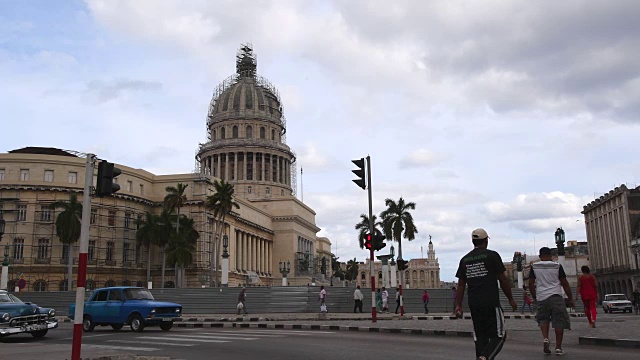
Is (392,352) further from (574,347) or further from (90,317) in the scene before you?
(90,317)

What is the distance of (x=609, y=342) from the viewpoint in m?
12.3

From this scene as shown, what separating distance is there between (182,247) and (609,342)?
54568 mm

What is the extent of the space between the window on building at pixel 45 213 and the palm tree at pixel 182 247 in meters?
12.6

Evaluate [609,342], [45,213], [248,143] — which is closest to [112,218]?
[45,213]

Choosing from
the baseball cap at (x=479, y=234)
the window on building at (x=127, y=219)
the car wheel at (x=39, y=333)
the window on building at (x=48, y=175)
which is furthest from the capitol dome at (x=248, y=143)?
the baseball cap at (x=479, y=234)

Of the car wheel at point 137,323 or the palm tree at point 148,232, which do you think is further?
the palm tree at point 148,232

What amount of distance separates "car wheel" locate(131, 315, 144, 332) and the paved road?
2.81 m

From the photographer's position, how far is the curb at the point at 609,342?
11.9 meters

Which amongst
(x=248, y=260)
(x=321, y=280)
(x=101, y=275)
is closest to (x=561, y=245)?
(x=101, y=275)

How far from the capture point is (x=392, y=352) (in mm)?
11812

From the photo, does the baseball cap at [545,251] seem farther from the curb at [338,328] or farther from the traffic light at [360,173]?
the traffic light at [360,173]

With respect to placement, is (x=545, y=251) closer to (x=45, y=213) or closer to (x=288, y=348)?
(x=288, y=348)

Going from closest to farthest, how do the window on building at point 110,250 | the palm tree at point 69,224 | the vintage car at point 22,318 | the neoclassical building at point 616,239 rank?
A: the vintage car at point 22,318, the palm tree at point 69,224, the window on building at point 110,250, the neoclassical building at point 616,239

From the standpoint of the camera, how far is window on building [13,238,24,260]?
195ft
